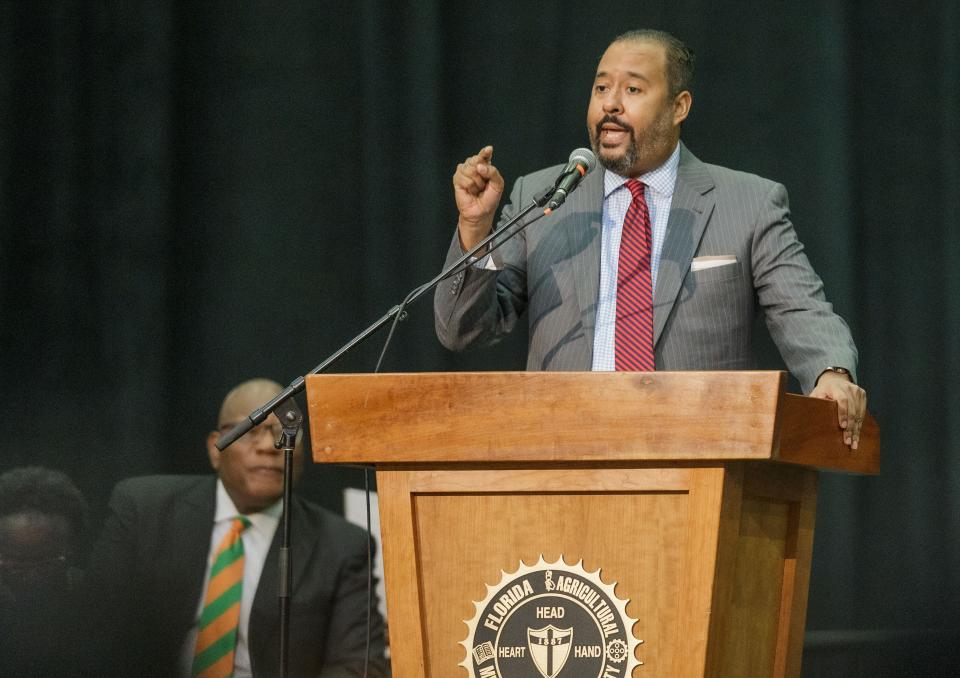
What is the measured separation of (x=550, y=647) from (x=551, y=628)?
25mm

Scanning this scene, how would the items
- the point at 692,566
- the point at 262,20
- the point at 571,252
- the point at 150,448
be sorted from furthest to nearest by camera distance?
the point at 262,20 → the point at 150,448 → the point at 571,252 → the point at 692,566

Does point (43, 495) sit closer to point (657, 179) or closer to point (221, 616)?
point (221, 616)

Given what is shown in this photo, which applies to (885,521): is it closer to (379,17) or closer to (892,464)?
(892,464)

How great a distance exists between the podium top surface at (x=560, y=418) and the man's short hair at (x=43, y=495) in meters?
1.76

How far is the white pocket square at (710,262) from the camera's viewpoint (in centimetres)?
237

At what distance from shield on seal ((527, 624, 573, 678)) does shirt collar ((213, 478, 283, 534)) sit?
6.02 feet

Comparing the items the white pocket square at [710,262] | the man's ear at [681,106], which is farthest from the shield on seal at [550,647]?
the man's ear at [681,106]

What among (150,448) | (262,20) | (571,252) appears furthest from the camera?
(262,20)

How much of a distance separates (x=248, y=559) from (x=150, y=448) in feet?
1.28

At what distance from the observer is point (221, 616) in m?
3.29

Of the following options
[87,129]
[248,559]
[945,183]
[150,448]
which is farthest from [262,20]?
[945,183]

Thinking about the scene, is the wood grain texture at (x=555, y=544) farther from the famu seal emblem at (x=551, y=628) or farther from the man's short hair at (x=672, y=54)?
the man's short hair at (x=672, y=54)

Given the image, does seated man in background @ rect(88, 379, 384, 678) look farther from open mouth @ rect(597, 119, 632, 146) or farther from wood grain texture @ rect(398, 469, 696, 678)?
wood grain texture @ rect(398, 469, 696, 678)

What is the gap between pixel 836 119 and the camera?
3449 millimetres
